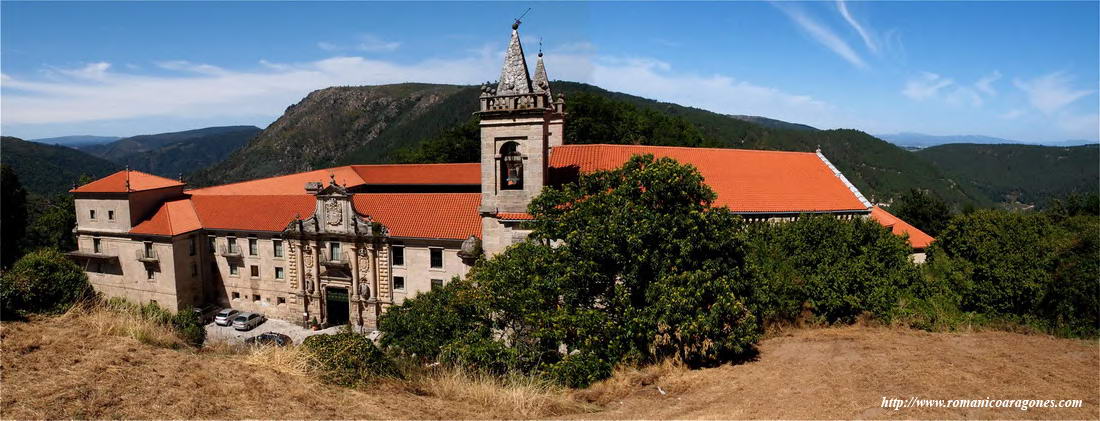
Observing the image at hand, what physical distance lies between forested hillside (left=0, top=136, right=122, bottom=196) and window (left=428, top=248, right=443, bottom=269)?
151 meters

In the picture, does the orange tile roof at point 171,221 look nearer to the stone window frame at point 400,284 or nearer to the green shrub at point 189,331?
the green shrub at point 189,331

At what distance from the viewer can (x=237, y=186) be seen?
4172 centimetres

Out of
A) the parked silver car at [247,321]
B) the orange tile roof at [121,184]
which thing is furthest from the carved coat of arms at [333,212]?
the orange tile roof at [121,184]

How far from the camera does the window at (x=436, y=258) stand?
104 ft

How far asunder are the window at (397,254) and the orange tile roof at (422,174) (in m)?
9.17

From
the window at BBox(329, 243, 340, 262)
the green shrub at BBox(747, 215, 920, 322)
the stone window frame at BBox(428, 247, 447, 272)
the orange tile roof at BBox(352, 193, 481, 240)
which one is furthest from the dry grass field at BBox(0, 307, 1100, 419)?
the window at BBox(329, 243, 340, 262)

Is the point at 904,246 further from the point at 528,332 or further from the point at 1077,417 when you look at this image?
the point at 528,332

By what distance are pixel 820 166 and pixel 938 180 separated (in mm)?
150012

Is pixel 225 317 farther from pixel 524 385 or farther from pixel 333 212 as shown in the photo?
pixel 524 385

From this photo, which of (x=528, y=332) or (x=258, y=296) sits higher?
(x=528, y=332)

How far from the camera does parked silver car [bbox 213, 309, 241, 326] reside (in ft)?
116

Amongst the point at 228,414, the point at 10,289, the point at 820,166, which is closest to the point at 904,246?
the point at 820,166

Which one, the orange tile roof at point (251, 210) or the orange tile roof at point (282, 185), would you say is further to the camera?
the orange tile roof at point (282, 185)

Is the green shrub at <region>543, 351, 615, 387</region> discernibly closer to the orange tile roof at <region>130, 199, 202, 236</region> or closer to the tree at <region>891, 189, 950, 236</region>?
the orange tile roof at <region>130, 199, 202, 236</region>
